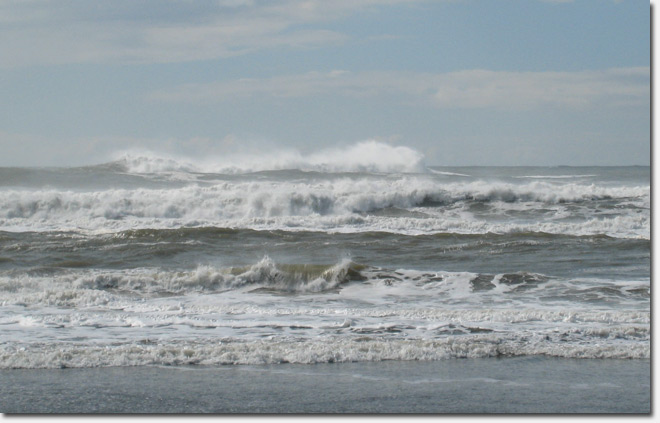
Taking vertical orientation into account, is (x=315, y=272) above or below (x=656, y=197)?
below

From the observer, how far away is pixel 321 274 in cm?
938

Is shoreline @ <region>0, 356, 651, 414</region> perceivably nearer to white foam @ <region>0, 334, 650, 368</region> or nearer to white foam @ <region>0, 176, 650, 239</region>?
white foam @ <region>0, 334, 650, 368</region>

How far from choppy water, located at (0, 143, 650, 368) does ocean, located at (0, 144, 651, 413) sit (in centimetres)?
4

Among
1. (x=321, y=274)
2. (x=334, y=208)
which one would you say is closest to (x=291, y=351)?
(x=321, y=274)

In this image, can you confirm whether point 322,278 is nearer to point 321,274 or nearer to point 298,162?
point 321,274

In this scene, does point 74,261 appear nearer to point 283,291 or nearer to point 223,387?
point 283,291

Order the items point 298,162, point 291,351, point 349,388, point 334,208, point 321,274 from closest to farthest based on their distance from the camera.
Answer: point 349,388, point 291,351, point 321,274, point 334,208, point 298,162

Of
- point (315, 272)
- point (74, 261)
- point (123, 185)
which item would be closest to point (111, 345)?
point (315, 272)

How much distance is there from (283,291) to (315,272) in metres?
0.73

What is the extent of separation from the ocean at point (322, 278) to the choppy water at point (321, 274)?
4cm

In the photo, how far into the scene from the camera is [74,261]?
11.2m

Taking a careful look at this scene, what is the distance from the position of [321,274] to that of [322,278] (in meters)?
0.15

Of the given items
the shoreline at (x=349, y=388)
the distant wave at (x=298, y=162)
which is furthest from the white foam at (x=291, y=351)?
the distant wave at (x=298, y=162)

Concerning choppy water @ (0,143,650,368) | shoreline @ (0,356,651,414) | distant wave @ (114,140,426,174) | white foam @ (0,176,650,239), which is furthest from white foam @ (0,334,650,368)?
distant wave @ (114,140,426,174)
